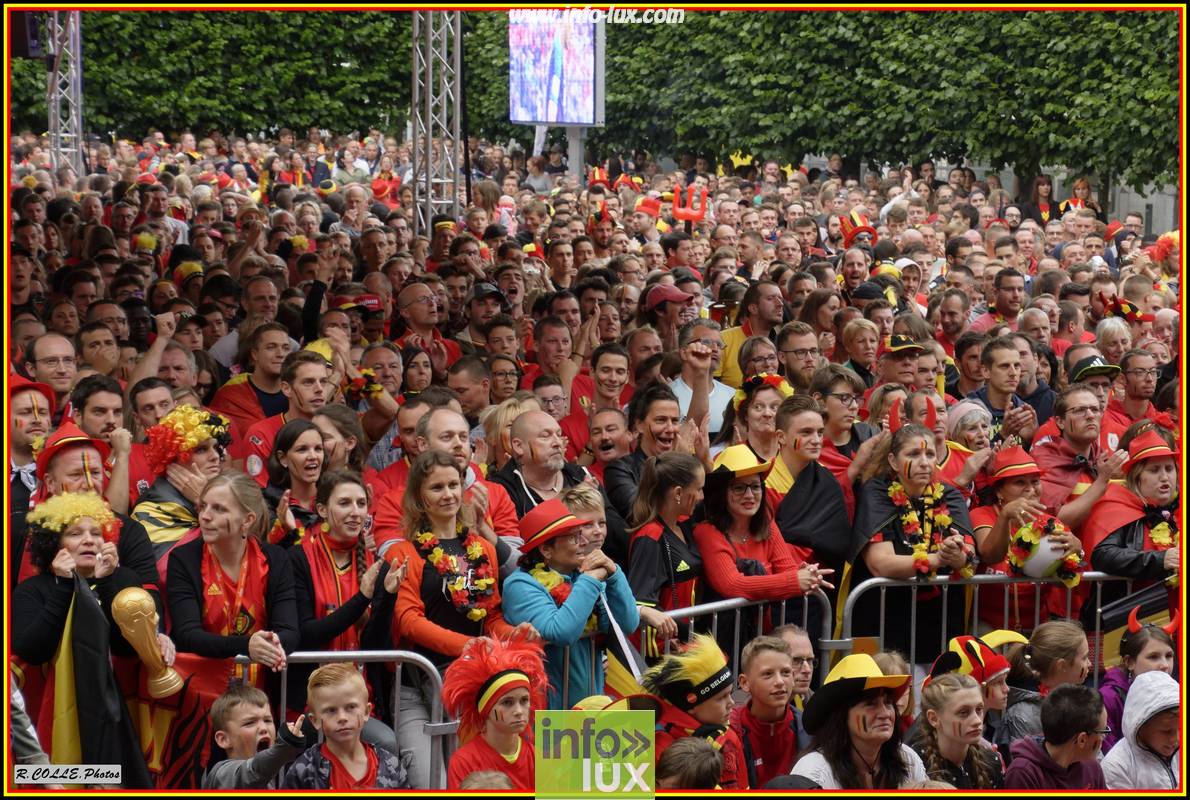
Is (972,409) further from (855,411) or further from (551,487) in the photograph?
(551,487)

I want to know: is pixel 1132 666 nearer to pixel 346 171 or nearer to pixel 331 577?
pixel 331 577

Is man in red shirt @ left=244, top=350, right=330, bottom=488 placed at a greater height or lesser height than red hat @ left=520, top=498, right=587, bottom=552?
greater

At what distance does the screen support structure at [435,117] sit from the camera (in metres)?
15.9

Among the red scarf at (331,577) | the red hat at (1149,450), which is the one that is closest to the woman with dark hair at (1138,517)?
the red hat at (1149,450)

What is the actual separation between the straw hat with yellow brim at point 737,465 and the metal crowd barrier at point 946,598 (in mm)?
564

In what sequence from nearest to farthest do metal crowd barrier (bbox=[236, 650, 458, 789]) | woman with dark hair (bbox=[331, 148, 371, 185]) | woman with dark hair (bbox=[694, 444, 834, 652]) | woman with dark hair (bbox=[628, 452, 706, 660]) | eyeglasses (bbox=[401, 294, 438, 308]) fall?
metal crowd barrier (bbox=[236, 650, 458, 789]) → woman with dark hair (bbox=[628, 452, 706, 660]) → woman with dark hair (bbox=[694, 444, 834, 652]) → eyeglasses (bbox=[401, 294, 438, 308]) → woman with dark hair (bbox=[331, 148, 371, 185])

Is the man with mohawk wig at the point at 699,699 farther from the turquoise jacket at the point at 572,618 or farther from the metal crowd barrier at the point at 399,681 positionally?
the metal crowd barrier at the point at 399,681

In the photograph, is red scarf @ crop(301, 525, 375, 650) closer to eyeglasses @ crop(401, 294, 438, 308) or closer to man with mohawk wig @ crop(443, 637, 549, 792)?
man with mohawk wig @ crop(443, 637, 549, 792)

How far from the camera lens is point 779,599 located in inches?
266

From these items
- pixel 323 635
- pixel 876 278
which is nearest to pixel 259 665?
pixel 323 635

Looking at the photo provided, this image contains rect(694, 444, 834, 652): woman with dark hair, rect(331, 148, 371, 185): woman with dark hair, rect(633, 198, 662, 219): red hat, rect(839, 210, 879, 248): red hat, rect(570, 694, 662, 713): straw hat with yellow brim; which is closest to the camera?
rect(570, 694, 662, 713): straw hat with yellow brim

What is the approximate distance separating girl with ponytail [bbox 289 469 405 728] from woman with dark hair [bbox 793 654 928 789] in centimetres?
131

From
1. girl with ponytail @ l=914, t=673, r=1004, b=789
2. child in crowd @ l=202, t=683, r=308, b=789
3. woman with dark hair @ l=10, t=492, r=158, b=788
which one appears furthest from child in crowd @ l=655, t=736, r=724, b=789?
woman with dark hair @ l=10, t=492, r=158, b=788

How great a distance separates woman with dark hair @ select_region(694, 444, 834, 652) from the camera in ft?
21.9
